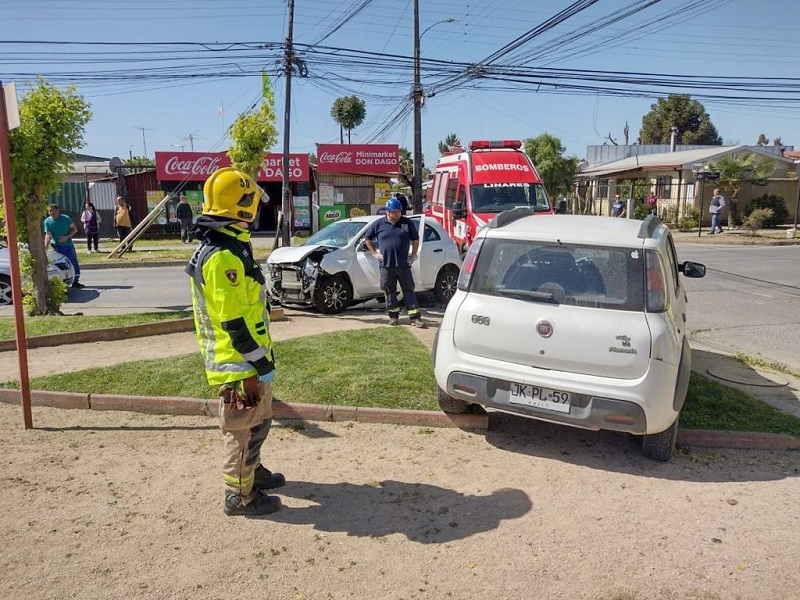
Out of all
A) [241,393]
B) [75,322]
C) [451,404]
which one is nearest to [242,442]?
[241,393]

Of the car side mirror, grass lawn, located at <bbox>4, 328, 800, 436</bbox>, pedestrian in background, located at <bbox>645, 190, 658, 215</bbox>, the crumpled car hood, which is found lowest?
grass lawn, located at <bbox>4, 328, 800, 436</bbox>

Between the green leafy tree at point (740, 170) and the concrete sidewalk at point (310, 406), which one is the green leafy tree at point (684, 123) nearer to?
the green leafy tree at point (740, 170)

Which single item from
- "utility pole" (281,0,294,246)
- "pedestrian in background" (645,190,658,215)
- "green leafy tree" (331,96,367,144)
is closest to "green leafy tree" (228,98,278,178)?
"utility pole" (281,0,294,246)

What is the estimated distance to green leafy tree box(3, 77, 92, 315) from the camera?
8.74 m

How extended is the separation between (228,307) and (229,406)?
2.01ft

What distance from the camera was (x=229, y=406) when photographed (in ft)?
12.3

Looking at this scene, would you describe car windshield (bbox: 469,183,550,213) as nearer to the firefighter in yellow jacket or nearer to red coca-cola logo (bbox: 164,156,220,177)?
the firefighter in yellow jacket

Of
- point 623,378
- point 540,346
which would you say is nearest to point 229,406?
point 540,346

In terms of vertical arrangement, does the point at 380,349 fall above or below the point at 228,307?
below

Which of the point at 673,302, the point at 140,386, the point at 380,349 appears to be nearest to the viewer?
the point at 673,302

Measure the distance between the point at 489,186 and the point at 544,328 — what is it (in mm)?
10693

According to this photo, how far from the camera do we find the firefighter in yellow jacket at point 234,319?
356 cm

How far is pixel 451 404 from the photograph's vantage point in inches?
210

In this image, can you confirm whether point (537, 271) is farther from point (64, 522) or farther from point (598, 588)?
point (64, 522)
